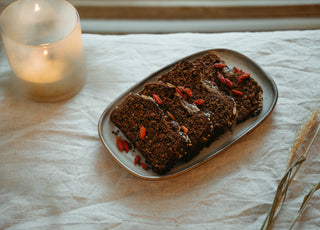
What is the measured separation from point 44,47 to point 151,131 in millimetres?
422

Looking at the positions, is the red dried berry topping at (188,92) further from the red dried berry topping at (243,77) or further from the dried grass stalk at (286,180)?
the dried grass stalk at (286,180)

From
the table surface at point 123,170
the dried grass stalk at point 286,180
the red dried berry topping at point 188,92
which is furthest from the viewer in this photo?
the red dried berry topping at point 188,92

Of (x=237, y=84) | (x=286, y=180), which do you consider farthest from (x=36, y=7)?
(x=286, y=180)

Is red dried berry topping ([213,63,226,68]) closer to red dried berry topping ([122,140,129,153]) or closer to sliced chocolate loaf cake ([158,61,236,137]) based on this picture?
sliced chocolate loaf cake ([158,61,236,137])

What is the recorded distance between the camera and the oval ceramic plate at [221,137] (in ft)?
3.61

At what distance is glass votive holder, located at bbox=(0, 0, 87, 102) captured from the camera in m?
1.10

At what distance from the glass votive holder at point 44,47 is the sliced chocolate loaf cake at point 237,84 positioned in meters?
0.44

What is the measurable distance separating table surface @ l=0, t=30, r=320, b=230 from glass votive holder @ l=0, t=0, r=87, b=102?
82mm

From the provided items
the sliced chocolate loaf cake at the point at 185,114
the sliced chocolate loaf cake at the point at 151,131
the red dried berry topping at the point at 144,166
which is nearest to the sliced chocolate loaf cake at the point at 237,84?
the sliced chocolate loaf cake at the point at 185,114

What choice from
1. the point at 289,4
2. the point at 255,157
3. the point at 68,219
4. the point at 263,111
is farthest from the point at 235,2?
the point at 68,219

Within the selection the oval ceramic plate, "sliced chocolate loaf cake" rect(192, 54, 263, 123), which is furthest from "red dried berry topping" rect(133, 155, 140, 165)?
"sliced chocolate loaf cake" rect(192, 54, 263, 123)

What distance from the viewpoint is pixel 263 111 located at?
122cm

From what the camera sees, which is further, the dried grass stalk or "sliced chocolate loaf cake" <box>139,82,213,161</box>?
"sliced chocolate loaf cake" <box>139,82,213,161</box>

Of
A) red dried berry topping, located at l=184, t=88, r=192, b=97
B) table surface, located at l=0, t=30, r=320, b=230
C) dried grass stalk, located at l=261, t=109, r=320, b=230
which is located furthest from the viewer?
red dried berry topping, located at l=184, t=88, r=192, b=97
